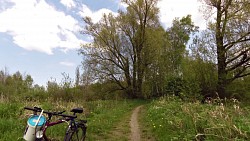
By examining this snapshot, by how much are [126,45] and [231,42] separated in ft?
56.1

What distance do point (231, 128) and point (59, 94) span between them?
1813 centimetres

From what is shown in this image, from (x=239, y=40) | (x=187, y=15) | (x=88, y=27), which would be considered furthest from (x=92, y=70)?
(x=187, y=15)

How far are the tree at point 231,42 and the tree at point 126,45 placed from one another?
40.6 ft

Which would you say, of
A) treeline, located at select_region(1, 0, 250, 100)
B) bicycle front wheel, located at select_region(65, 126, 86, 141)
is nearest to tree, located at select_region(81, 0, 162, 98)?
treeline, located at select_region(1, 0, 250, 100)

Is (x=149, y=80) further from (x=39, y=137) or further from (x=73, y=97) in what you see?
(x=39, y=137)

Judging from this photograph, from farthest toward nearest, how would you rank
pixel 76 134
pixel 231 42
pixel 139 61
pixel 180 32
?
1. pixel 180 32
2. pixel 139 61
3. pixel 231 42
4. pixel 76 134

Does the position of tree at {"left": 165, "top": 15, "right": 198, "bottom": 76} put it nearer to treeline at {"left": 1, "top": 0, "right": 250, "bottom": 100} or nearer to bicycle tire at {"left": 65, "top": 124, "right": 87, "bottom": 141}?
treeline at {"left": 1, "top": 0, "right": 250, "bottom": 100}

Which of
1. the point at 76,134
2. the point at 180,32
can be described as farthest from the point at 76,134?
the point at 180,32

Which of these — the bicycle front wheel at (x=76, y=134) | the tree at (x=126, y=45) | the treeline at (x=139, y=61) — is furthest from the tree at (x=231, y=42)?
the bicycle front wheel at (x=76, y=134)

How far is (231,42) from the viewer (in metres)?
24.5

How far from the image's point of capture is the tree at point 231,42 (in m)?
24.0

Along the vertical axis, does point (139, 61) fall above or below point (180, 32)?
below

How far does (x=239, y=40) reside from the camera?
2409cm

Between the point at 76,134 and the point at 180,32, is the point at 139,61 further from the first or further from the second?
the point at 76,134
